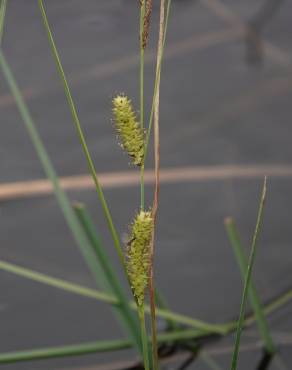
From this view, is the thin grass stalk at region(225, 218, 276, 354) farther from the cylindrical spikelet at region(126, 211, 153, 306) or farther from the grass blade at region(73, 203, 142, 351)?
the cylindrical spikelet at region(126, 211, 153, 306)

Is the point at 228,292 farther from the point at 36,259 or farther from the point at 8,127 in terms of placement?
the point at 8,127

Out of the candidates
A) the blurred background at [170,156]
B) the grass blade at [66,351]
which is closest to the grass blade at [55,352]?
the grass blade at [66,351]

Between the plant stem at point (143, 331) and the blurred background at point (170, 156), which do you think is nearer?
the plant stem at point (143, 331)

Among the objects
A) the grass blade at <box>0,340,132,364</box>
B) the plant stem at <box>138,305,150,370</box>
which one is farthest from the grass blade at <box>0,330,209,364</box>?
the plant stem at <box>138,305,150,370</box>

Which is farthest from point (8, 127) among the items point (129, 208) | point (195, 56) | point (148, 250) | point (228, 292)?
point (148, 250)

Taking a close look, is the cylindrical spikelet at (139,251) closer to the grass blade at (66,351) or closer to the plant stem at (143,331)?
→ the plant stem at (143,331)

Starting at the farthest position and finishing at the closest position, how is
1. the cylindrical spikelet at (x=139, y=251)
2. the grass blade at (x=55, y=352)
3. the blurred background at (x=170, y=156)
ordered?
the blurred background at (x=170, y=156)
the grass blade at (x=55, y=352)
the cylindrical spikelet at (x=139, y=251)
